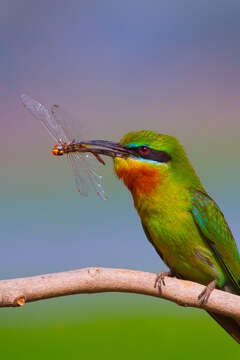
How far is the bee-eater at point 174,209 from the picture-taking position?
78.4 inches

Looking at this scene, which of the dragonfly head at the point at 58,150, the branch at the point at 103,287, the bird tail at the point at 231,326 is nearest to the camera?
the branch at the point at 103,287

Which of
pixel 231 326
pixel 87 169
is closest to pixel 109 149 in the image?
pixel 87 169

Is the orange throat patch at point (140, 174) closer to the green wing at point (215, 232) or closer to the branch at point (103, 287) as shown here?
the green wing at point (215, 232)

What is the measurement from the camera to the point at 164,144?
2018mm

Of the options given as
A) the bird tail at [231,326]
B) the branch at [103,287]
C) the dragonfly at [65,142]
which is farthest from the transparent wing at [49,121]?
the bird tail at [231,326]

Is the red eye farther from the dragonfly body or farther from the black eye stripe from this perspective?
the dragonfly body

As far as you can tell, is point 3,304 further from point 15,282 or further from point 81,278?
point 81,278

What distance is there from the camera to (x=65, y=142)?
6.48ft

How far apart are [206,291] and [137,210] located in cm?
47

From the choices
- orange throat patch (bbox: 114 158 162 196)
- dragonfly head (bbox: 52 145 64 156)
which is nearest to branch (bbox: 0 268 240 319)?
orange throat patch (bbox: 114 158 162 196)

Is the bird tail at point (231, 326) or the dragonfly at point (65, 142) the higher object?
the dragonfly at point (65, 142)

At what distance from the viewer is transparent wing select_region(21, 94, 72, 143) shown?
6.43 feet

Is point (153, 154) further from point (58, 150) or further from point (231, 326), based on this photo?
point (231, 326)

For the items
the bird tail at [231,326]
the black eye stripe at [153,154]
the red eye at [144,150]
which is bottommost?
the bird tail at [231,326]
